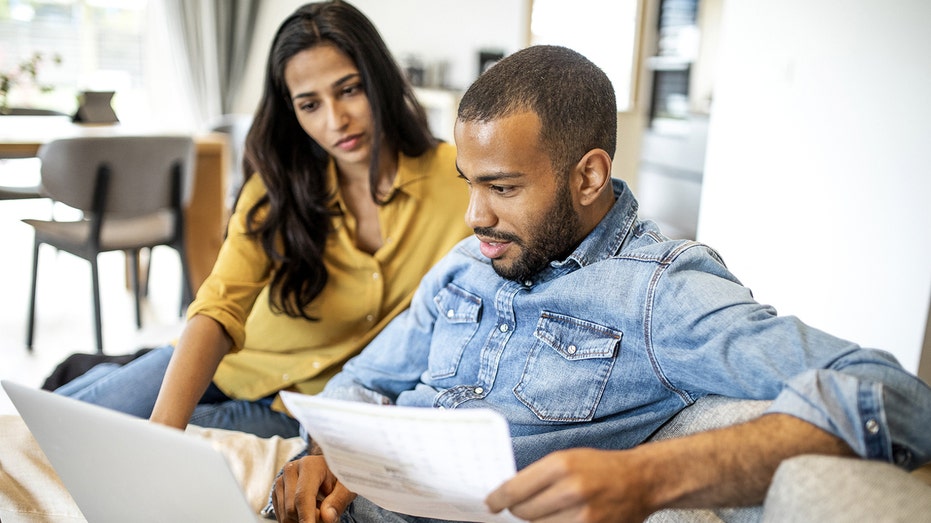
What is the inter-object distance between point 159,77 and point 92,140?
12.5 feet

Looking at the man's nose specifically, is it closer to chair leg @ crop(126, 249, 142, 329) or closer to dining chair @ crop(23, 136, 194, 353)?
dining chair @ crop(23, 136, 194, 353)

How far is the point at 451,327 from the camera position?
1287mm

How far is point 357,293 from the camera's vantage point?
1.69 meters

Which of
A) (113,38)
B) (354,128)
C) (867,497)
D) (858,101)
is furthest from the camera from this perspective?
(113,38)

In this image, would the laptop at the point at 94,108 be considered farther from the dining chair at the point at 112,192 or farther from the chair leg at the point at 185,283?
the chair leg at the point at 185,283

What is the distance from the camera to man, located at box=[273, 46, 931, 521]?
805 millimetres

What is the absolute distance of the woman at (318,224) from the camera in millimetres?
1618

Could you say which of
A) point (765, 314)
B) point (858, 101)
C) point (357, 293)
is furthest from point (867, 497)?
point (858, 101)

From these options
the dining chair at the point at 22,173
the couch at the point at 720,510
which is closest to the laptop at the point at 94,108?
the dining chair at the point at 22,173

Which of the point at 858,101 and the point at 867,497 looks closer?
the point at 867,497

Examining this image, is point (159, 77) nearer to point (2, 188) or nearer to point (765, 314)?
point (2, 188)

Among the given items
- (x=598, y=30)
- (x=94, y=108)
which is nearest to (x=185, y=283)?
(x=94, y=108)

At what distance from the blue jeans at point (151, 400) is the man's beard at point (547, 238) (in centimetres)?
72

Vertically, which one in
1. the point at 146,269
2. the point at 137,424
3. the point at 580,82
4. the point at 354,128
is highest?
the point at 580,82
